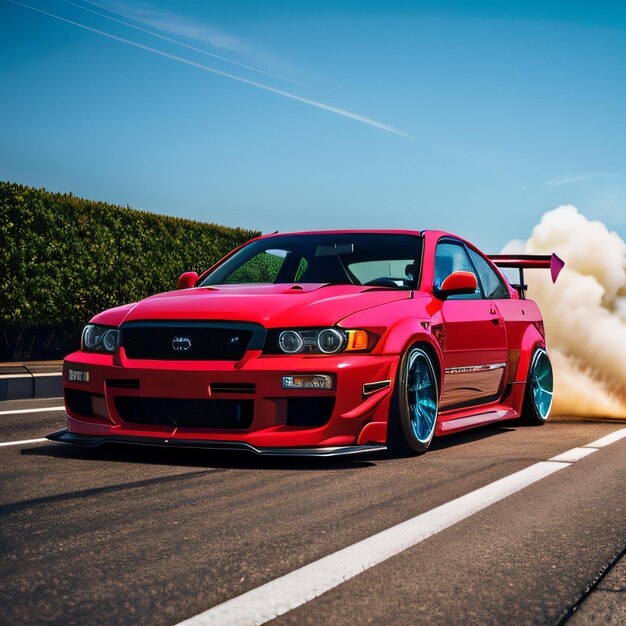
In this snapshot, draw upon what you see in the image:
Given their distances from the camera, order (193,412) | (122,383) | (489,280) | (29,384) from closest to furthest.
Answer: (193,412), (122,383), (489,280), (29,384)

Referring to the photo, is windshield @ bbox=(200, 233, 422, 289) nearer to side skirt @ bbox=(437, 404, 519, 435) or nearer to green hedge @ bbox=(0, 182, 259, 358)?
side skirt @ bbox=(437, 404, 519, 435)

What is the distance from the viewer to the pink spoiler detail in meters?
9.50

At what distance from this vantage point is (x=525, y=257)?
967 centimetres

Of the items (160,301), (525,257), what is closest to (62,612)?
(160,301)

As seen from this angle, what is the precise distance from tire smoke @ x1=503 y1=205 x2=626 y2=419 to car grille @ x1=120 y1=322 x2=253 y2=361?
218 inches

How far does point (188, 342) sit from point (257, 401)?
54 centimetres

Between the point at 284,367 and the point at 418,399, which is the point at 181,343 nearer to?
the point at 284,367

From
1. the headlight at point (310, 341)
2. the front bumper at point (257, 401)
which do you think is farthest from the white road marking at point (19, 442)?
the headlight at point (310, 341)

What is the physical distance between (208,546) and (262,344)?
202 centimetres

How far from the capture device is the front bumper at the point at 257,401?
5539 millimetres

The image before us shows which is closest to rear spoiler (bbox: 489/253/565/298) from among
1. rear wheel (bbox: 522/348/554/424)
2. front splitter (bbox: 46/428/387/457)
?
rear wheel (bbox: 522/348/554/424)

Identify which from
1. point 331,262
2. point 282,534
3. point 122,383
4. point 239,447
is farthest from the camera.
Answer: point 331,262

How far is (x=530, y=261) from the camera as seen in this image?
966cm

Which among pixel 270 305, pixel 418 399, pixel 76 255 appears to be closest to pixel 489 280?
pixel 418 399
